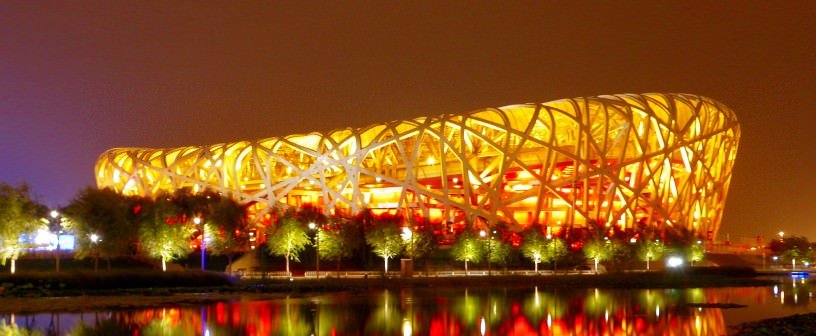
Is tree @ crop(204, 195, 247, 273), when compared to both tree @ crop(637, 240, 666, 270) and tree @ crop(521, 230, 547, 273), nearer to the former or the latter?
tree @ crop(521, 230, 547, 273)

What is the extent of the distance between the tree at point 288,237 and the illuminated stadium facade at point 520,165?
49.0 feet

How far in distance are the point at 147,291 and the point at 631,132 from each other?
54170 millimetres

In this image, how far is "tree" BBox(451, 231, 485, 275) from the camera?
229ft

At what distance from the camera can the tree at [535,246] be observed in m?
72.0

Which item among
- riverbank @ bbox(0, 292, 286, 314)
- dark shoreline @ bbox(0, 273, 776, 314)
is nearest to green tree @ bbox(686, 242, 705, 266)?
dark shoreline @ bbox(0, 273, 776, 314)

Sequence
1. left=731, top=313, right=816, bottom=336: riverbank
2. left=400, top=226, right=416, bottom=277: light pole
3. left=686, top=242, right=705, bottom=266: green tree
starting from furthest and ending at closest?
1. left=686, top=242, right=705, bottom=266: green tree
2. left=400, top=226, right=416, bottom=277: light pole
3. left=731, top=313, right=816, bottom=336: riverbank

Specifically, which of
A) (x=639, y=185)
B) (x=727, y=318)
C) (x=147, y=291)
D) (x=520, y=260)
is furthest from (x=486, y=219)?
(x=727, y=318)

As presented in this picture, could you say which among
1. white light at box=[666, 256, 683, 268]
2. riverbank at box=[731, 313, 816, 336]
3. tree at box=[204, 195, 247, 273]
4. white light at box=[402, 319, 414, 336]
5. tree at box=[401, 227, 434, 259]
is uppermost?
tree at box=[204, 195, 247, 273]

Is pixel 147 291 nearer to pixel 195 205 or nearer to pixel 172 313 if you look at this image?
pixel 172 313

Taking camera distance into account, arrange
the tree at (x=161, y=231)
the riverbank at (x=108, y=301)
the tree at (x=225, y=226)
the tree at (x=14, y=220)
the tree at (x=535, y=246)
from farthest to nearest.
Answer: the tree at (x=535, y=246) → the tree at (x=225, y=226) → the tree at (x=161, y=231) → the tree at (x=14, y=220) → the riverbank at (x=108, y=301)

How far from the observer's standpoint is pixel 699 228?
96.0 metres

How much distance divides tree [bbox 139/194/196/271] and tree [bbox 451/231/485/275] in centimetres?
1963

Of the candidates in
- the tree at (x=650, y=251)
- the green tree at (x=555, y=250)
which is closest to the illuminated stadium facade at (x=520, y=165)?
the tree at (x=650, y=251)

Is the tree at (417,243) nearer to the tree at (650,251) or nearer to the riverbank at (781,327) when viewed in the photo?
the tree at (650,251)
